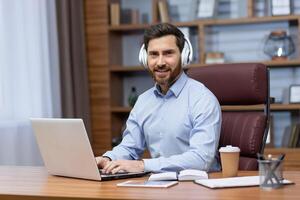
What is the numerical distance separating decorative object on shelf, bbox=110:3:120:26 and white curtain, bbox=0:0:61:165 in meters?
0.54

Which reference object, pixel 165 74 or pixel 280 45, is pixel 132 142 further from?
pixel 280 45

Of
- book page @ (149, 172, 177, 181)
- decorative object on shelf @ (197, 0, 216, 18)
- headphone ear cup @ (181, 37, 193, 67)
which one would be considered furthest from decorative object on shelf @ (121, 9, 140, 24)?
book page @ (149, 172, 177, 181)

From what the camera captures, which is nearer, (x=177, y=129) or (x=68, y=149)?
(x=68, y=149)

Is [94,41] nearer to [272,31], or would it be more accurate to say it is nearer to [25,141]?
[25,141]

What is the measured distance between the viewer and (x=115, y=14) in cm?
448

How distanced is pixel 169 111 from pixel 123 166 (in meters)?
0.43

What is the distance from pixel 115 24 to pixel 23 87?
100 cm

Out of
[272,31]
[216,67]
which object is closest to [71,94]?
[272,31]

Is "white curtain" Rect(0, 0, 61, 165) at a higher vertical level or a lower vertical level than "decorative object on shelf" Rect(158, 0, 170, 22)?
lower

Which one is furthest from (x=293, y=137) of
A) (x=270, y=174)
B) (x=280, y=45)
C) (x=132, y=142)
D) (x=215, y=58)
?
(x=270, y=174)

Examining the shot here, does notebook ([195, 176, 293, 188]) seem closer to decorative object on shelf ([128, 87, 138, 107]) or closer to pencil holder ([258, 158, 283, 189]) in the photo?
pencil holder ([258, 158, 283, 189])

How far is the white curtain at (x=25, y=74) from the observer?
3674 millimetres

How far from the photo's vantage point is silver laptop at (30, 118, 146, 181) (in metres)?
1.84

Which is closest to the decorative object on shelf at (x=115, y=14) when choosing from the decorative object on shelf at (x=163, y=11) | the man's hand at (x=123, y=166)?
the decorative object on shelf at (x=163, y=11)
